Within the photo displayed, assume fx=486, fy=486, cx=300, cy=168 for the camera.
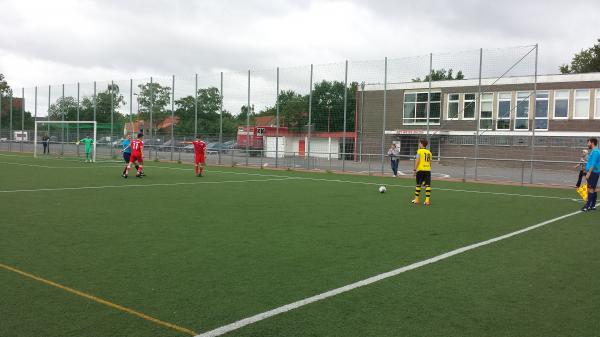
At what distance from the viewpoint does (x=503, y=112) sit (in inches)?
933

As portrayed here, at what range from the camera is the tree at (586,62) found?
46594 mm

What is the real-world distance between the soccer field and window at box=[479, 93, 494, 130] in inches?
504

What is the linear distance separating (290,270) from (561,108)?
35144 mm

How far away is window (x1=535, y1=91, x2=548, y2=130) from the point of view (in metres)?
25.0

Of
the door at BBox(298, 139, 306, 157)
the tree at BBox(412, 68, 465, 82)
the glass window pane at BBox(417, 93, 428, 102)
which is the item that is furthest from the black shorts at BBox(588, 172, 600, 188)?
the door at BBox(298, 139, 306, 157)

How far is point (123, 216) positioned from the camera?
965 cm

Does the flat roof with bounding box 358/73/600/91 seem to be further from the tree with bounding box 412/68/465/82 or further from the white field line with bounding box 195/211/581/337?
the white field line with bounding box 195/211/581/337

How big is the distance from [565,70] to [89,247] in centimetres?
5886

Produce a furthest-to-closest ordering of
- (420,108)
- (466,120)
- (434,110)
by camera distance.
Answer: (420,108) → (434,110) → (466,120)

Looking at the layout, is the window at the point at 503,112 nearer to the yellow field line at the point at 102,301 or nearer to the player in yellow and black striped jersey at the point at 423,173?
the player in yellow and black striped jersey at the point at 423,173

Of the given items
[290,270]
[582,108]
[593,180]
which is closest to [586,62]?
[582,108]

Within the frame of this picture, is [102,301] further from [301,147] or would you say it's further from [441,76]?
[301,147]

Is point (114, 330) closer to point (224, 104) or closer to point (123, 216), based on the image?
point (123, 216)

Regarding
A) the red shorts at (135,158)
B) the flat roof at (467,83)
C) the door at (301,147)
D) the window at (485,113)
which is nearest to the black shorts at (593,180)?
the flat roof at (467,83)
